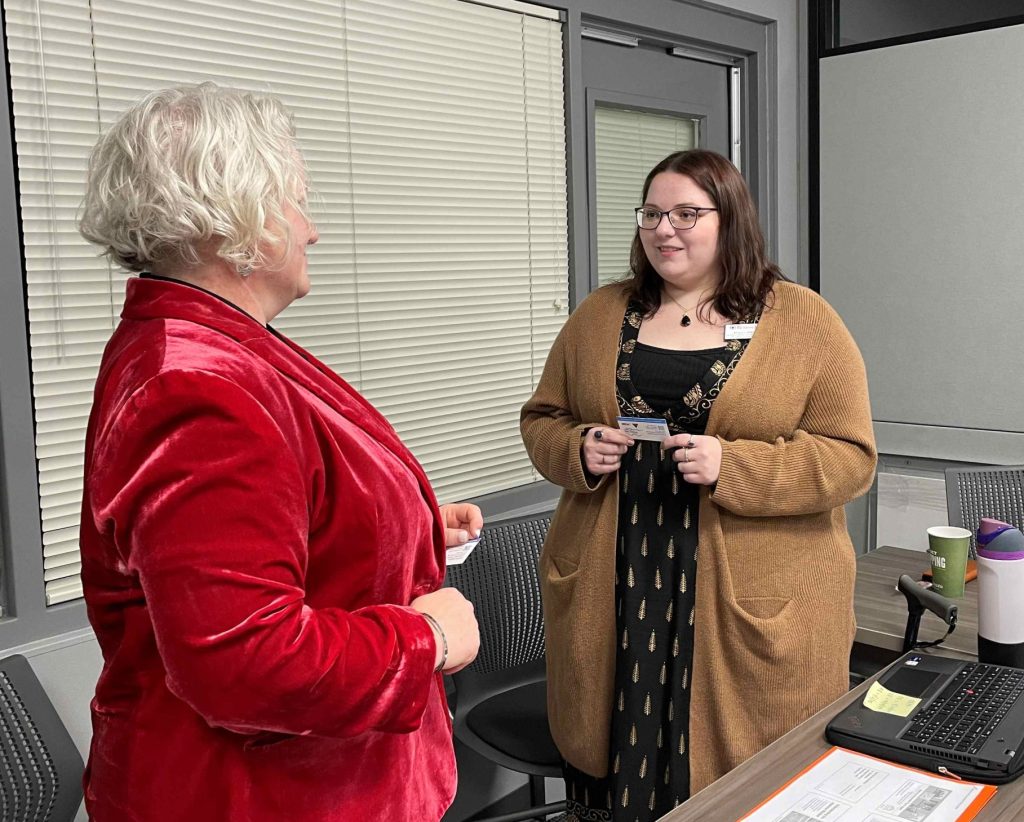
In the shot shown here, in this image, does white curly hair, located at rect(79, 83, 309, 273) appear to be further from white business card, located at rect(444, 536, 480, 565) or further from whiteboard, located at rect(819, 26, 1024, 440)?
whiteboard, located at rect(819, 26, 1024, 440)

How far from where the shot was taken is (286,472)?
92 cm

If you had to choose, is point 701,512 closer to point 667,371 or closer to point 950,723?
point 667,371

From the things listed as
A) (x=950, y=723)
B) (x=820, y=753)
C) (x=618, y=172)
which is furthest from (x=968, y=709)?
(x=618, y=172)

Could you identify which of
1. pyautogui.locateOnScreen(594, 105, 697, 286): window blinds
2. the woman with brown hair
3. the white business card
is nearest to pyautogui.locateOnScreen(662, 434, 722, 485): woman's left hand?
the woman with brown hair

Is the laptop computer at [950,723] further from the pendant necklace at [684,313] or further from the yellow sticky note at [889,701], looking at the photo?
the pendant necklace at [684,313]

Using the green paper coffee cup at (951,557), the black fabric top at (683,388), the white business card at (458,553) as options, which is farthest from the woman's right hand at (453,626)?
the green paper coffee cup at (951,557)

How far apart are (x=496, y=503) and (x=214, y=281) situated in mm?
1839

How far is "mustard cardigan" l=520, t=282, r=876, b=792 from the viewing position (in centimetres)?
180

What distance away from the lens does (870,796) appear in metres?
1.21

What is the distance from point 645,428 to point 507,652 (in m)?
0.87

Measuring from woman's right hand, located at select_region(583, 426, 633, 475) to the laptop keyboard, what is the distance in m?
0.66

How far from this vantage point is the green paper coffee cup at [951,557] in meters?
2.12

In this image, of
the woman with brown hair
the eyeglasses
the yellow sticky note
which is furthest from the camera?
the eyeglasses

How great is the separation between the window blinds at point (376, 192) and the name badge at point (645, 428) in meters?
0.68
